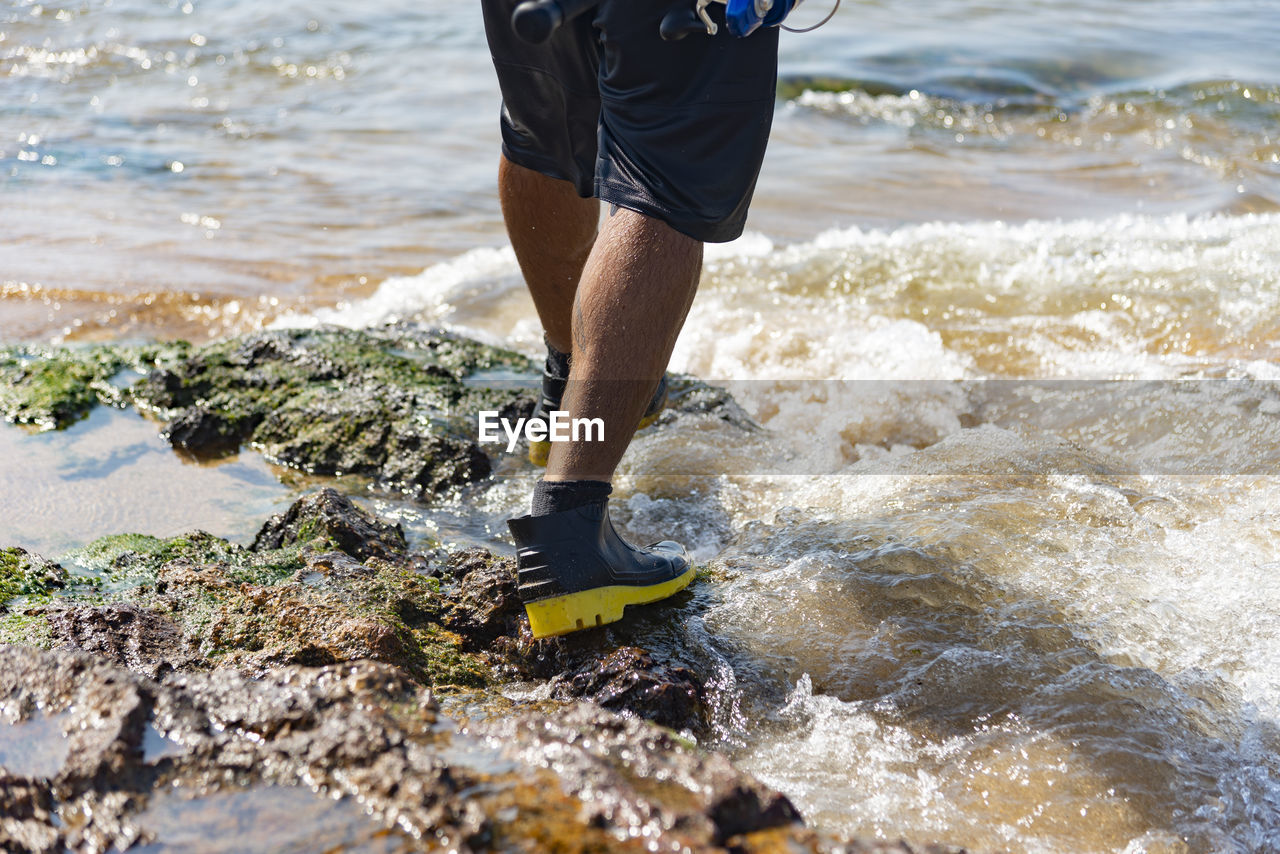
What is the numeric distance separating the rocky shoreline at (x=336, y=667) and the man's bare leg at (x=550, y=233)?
59cm

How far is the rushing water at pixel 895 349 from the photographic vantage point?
1.85 meters

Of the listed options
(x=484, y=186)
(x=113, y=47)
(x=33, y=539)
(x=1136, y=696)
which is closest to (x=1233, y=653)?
(x=1136, y=696)

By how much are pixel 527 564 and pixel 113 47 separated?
1126 centimetres

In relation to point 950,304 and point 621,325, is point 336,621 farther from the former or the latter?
point 950,304

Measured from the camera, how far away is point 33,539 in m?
2.56

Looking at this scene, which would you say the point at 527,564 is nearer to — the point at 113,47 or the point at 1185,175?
the point at 1185,175

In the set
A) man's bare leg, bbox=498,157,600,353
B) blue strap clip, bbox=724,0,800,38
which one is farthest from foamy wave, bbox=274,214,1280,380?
blue strap clip, bbox=724,0,800,38

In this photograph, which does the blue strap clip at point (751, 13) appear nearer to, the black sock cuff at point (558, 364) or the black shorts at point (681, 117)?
the black shorts at point (681, 117)

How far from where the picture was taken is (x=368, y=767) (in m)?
1.26

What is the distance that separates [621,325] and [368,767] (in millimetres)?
951

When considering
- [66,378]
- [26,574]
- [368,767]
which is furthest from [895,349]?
[368,767]

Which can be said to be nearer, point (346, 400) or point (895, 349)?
point (346, 400)

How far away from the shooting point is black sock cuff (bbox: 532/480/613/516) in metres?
1.97

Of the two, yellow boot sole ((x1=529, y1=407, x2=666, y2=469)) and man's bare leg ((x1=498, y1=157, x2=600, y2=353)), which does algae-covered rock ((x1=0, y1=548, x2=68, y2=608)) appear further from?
man's bare leg ((x1=498, y1=157, x2=600, y2=353))
